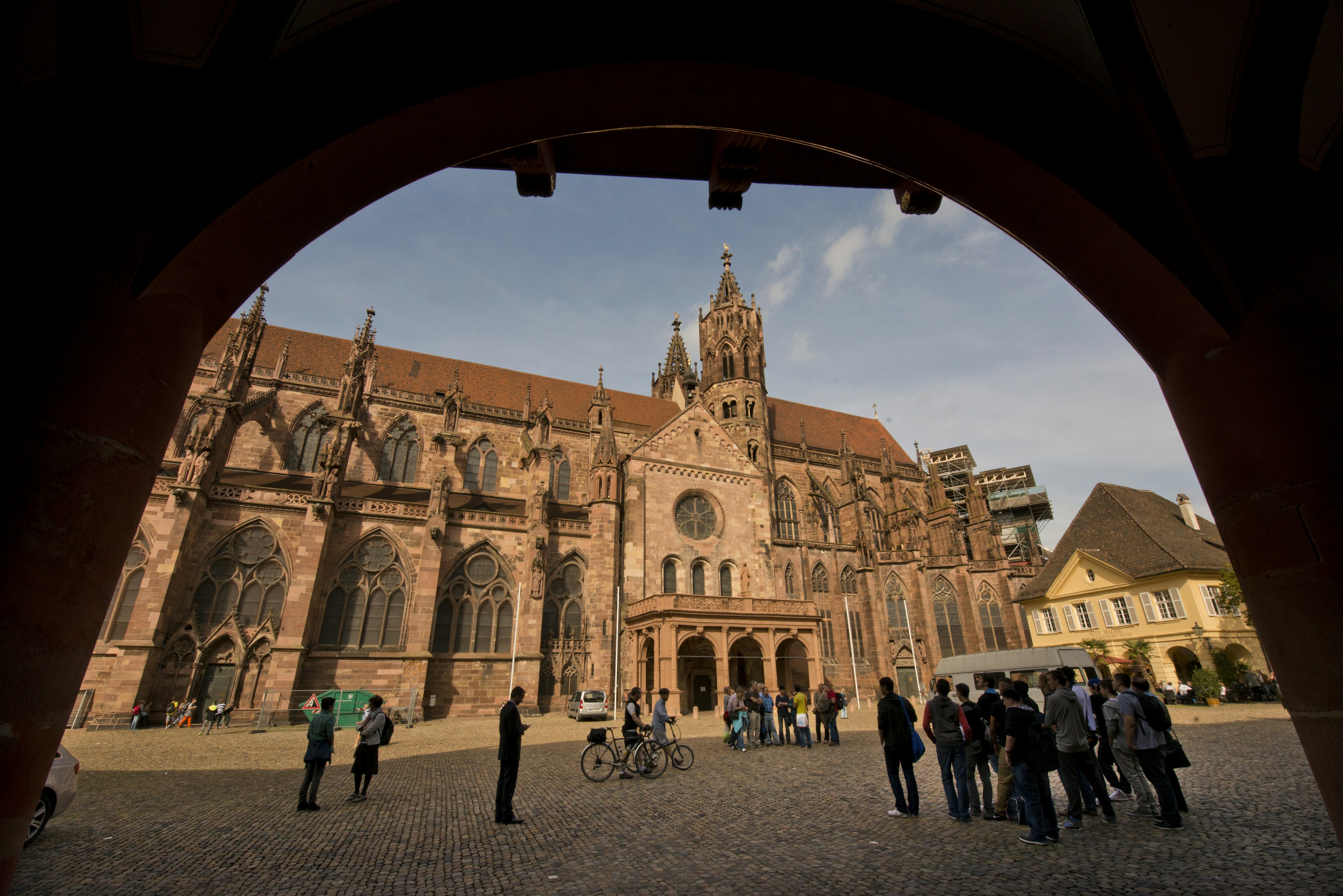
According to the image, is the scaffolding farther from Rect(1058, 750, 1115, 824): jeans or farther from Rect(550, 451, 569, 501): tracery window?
Rect(1058, 750, 1115, 824): jeans

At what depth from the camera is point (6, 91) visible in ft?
7.12

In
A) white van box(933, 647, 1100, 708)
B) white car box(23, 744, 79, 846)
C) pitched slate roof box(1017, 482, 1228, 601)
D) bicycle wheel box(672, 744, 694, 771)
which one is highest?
pitched slate roof box(1017, 482, 1228, 601)

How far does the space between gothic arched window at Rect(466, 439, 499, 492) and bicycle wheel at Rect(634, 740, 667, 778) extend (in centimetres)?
2091

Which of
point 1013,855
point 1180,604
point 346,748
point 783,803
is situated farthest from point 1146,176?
point 1180,604

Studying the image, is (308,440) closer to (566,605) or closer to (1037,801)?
(566,605)

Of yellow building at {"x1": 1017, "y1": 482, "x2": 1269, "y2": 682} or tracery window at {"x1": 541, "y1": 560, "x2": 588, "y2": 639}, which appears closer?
yellow building at {"x1": 1017, "y1": 482, "x2": 1269, "y2": 682}

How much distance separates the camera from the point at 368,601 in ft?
72.1

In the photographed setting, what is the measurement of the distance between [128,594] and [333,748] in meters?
16.5

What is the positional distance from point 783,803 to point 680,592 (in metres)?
17.5

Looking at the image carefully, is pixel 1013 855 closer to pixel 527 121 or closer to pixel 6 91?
pixel 527 121

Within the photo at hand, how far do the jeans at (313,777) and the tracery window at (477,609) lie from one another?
15.5m

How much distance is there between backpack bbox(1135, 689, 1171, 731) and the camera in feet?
20.7

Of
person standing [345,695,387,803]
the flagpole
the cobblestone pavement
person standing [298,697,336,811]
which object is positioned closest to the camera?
the cobblestone pavement

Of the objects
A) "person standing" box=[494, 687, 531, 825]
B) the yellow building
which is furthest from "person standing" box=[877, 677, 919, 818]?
the yellow building
